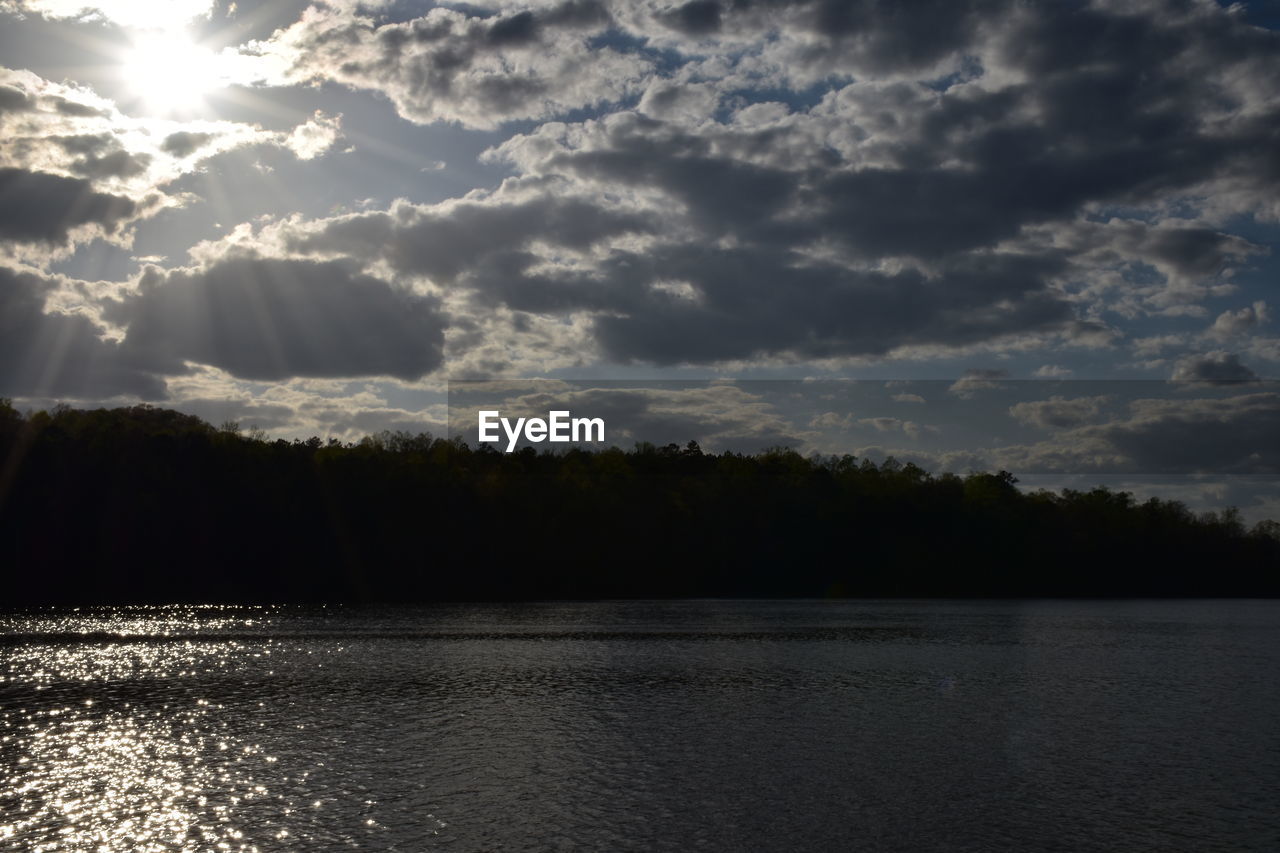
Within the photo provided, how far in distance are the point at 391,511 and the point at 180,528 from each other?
25.6m

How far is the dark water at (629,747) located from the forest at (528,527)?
58407mm

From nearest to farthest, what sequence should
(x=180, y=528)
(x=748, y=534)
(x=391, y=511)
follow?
(x=180, y=528) → (x=391, y=511) → (x=748, y=534)

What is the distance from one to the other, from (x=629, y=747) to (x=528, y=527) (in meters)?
117

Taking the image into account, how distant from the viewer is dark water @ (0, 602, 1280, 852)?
22.6m

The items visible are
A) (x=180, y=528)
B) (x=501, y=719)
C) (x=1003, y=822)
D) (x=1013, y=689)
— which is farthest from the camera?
(x=180, y=528)

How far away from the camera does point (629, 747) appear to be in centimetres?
3148

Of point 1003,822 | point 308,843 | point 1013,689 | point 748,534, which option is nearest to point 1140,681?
point 1013,689

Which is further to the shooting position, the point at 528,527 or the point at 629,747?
the point at 528,527

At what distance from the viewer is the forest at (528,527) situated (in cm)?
11569

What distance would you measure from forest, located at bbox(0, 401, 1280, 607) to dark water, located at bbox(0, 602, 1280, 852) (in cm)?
5841

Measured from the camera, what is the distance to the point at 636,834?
22.2 m

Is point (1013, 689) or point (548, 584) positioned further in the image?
point (548, 584)

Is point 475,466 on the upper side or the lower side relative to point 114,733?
upper

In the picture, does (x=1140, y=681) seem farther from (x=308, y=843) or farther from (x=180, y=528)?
(x=180, y=528)
